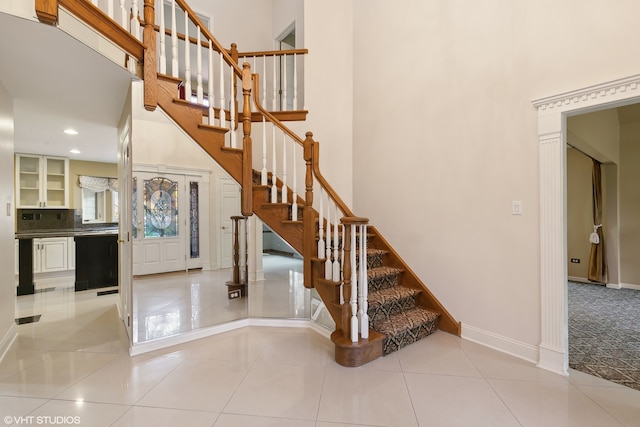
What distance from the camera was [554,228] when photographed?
2189mm

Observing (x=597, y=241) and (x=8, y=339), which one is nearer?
(x=8, y=339)

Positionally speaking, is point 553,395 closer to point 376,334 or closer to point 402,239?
point 376,334

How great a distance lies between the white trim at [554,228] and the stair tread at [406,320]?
2.99 ft

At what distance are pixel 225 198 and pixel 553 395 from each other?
3.27 meters

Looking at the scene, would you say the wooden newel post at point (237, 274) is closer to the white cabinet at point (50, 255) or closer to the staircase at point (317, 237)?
the staircase at point (317, 237)

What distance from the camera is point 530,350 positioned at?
91.6 inches

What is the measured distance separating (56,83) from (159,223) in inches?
58.0

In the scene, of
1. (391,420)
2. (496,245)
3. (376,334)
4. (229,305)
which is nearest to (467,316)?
(496,245)

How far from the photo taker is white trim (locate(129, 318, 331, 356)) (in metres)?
2.54

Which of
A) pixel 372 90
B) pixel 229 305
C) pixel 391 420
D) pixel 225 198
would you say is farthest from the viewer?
pixel 372 90

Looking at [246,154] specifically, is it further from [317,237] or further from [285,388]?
[285,388]

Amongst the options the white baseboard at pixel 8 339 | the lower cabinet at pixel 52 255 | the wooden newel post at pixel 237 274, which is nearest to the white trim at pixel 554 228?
the wooden newel post at pixel 237 274

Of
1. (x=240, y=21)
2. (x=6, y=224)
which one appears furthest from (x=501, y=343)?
(x=240, y=21)

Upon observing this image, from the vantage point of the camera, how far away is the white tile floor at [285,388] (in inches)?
66.3
